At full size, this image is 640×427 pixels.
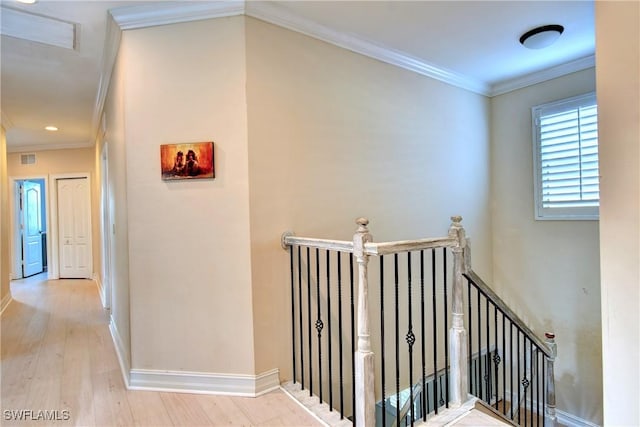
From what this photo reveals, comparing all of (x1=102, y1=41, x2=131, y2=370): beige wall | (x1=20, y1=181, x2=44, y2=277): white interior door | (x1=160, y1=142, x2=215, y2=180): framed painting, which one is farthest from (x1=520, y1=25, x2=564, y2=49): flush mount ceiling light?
(x1=20, y1=181, x2=44, y2=277): white interior door

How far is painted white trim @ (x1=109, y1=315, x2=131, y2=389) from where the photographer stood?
2.43 meters

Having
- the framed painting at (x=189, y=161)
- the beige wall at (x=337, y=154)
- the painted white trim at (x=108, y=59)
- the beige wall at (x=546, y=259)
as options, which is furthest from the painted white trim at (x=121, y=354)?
the beige wall at (x=546, y=259)

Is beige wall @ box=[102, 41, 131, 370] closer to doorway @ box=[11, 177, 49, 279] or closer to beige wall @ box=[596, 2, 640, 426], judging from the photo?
beige wall @ box=[596, 2, 640, 426]

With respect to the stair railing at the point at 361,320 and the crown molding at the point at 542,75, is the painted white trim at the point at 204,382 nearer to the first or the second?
the stair railing at the point at 361,320

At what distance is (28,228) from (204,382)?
6765 millimetres

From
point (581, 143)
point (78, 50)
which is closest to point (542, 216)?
point (581, 143)

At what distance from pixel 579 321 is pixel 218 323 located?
357cm

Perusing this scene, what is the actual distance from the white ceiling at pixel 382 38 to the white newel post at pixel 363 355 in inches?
66.2

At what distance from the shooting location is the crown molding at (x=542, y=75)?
131 inches

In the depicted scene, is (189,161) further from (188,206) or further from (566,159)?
(566,159)

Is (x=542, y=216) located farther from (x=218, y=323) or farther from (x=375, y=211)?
(x=218, y=323)

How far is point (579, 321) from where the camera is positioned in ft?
11.5

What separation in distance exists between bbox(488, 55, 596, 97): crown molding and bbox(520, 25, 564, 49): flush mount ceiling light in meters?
0.84

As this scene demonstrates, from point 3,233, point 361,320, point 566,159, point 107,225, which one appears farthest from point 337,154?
point 3,233
